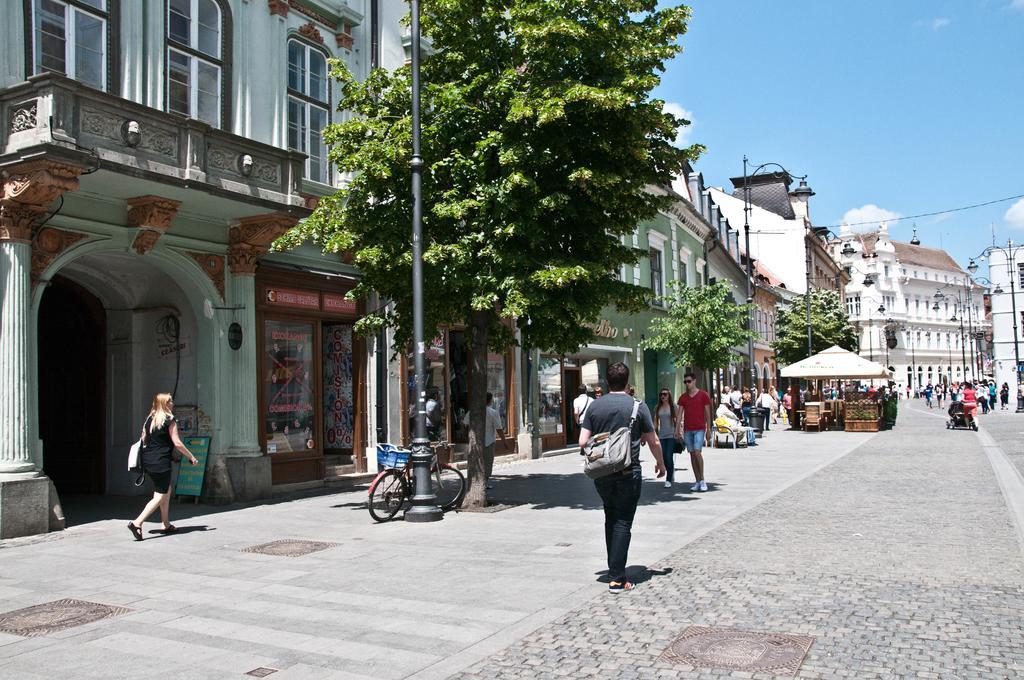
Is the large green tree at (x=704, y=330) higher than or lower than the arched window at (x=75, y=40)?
lower

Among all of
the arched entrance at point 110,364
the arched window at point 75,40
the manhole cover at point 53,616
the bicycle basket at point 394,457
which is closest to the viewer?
the manhole cover at point 53,616

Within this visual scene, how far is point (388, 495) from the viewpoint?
11.6 meters

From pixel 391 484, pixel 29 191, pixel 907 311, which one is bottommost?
pixel 391 484

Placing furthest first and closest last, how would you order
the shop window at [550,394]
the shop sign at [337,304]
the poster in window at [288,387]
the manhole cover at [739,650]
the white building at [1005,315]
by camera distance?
the white building at [1005,315] → the shop window at [550,394] → the shop sign at [337,304] → the poster in window at [288,387] → the manhole cover at [739,650]

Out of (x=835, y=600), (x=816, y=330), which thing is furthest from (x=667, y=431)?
(x=816, y=330)

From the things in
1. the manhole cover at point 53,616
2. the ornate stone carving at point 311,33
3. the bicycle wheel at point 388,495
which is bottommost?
the manhole cover at point 53,616

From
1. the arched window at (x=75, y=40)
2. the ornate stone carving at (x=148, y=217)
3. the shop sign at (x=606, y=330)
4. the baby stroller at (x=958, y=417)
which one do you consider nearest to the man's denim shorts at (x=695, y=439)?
the ornate stone carving at (x=148, y=217)

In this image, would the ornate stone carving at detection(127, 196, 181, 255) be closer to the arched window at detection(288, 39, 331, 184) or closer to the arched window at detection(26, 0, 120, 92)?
the arched window at detection(26, 0, 120, 92)

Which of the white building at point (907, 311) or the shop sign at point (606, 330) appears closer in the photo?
the shop sign at point (606, 330)

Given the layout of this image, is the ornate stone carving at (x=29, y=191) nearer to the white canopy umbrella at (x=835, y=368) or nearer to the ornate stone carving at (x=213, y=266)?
the ornate stone carving at (x=213, y=266)

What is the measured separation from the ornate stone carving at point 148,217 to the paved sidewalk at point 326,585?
3824 mm

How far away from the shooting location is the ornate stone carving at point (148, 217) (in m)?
12.0

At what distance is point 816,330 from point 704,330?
20753 mm

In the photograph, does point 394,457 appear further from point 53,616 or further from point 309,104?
point 309,104
